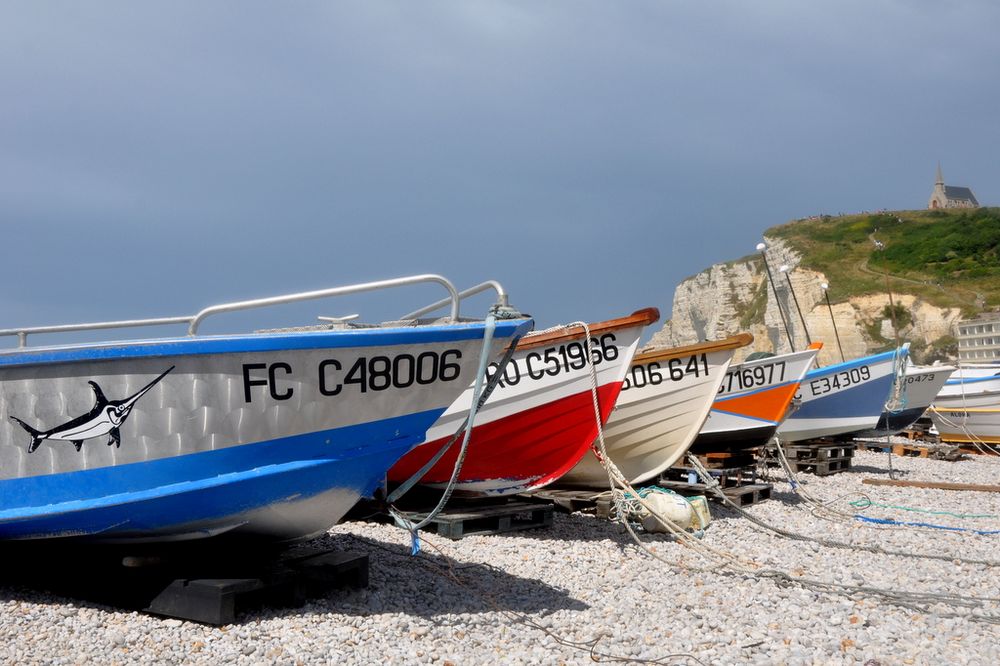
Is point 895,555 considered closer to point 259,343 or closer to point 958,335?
point 259,343

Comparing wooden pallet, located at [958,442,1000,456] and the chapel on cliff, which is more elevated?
the chapel on cliff

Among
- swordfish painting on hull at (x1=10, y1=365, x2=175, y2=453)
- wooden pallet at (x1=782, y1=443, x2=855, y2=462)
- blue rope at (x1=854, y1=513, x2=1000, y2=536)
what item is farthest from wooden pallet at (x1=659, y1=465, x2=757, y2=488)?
swordfish painting on hull at (x1=10, y1=365, x2=175, y2=453)

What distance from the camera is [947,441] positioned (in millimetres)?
21812

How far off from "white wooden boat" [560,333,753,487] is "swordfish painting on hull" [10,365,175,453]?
529 centimetres

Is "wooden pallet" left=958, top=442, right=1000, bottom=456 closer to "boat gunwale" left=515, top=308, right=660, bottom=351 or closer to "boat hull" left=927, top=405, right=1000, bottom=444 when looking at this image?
"boat hull" left=927, top=405, right=1000, bottom=444

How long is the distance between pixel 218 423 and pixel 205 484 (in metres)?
0.36

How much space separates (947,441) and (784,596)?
18.3 metres

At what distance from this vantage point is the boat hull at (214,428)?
16.2 ft

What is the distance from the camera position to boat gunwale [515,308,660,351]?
321 inches

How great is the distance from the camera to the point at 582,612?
5605mm

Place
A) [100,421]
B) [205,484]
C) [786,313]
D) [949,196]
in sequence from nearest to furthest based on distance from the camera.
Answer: [205,484] < [100,421] < [786,313] < [949,196]

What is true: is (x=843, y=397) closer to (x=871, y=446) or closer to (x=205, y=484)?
(x=871, y=446)

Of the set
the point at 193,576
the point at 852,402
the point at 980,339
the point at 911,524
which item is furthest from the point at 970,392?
the point at 193,576

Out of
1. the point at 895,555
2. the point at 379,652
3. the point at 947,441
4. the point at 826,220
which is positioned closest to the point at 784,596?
the point at 895,555
